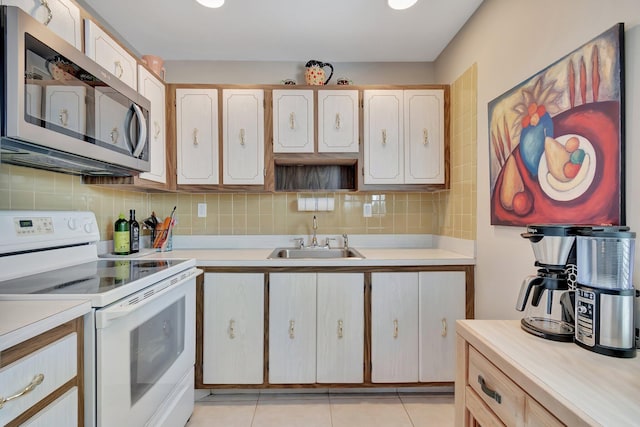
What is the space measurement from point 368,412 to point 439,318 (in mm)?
709

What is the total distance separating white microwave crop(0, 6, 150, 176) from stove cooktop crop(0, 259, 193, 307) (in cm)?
48

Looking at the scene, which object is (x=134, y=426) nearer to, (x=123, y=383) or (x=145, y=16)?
(x=123, y=383)

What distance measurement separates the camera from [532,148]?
1439 millimetres

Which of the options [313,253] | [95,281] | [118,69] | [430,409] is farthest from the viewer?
[313,253]

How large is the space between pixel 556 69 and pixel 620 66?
30 centimetres

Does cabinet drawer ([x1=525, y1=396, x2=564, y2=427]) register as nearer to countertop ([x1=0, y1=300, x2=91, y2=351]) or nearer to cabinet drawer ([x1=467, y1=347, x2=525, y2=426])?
cabinet drawer ([x1=467, y1=347, x2=525, y2=426])

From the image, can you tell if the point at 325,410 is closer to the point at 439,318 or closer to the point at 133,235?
the point at 439,318

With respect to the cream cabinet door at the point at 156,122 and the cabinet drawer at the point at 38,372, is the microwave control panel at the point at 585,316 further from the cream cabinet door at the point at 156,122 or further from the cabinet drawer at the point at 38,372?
the cream cabinet door at the point at 156,122

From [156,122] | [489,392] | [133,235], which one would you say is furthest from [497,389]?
[156,122]

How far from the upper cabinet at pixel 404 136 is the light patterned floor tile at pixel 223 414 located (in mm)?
1663

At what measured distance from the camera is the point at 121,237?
2.09 meters

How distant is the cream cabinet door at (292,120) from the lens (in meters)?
2.34

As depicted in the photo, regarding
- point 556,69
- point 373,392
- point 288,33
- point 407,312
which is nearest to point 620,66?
point 556,69

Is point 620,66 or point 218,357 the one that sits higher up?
point 620,66
